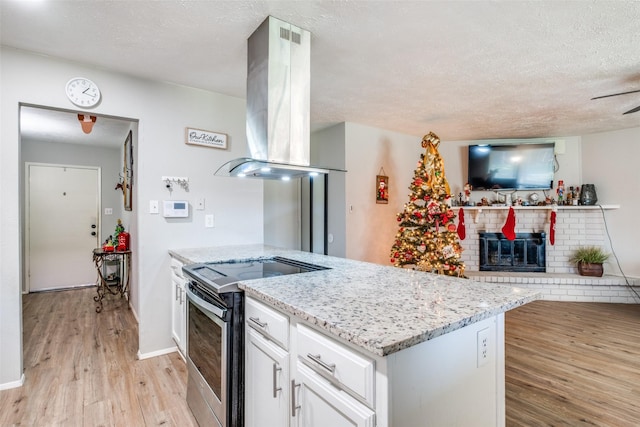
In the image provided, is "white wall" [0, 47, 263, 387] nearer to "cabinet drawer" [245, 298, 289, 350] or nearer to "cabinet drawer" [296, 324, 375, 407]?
"cabinet drawer" [245, 298, 289, 350]

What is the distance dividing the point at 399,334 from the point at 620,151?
17.8ft

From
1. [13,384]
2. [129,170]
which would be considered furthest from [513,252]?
[13,384]

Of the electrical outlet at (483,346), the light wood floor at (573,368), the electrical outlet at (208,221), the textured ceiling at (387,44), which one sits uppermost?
the textured ceiling at (387,44)

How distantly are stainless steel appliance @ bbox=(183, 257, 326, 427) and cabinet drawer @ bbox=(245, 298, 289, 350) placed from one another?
0.24ft

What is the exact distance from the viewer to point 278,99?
192cm

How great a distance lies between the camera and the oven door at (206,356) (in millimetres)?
1513

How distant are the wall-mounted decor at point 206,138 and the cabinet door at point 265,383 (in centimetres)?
201

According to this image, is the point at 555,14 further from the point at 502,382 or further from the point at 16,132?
the point at 16,132

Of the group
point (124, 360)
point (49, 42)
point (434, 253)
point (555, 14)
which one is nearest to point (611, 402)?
point (434, 253)

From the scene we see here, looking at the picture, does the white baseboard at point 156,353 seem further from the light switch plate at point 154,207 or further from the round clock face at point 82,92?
the round clock face at point 82,92

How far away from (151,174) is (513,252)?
5034mm

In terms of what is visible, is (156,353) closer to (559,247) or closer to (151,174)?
(151,174)

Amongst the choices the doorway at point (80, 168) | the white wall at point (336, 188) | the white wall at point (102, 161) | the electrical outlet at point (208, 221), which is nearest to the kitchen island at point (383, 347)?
the electrical outlet at point (208, 221)

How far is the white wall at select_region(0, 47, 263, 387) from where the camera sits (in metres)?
2.20
